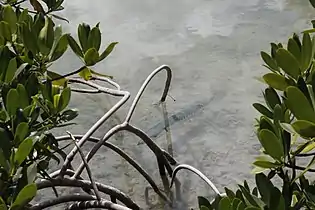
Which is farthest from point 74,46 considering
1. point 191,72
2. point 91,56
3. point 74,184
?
point 191,72

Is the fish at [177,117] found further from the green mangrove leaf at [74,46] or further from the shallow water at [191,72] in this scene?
the green mangrove leaf at [74,46]

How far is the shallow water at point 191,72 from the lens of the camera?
69.7 inches

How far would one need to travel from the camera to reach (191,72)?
2.20 meters

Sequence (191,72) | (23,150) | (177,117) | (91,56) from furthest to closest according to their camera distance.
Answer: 1. (191,72)
2. (177,117)
3. (91,56)
4. (23,150)

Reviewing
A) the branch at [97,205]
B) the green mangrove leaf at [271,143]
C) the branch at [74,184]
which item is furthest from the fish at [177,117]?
the green mangrove leaf at [271,143]

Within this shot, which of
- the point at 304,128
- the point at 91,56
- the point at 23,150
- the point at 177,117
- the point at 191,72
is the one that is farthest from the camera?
the point at 191,72

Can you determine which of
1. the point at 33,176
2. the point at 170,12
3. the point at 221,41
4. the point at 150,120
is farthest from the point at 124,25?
the point at 33,176

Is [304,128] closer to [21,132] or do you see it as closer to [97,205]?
[21,132]

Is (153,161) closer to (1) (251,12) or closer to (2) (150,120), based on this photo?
(2) (150,120)

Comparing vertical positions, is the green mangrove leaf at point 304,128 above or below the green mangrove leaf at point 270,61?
below

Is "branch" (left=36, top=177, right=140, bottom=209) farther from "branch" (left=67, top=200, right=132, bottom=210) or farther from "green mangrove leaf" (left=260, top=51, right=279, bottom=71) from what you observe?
"green mangrove leaf" (left=260, top=51, right=279, bottom=71)

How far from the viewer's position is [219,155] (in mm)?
1781

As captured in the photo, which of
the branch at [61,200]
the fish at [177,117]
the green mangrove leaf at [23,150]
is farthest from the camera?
the fish at [177,117]

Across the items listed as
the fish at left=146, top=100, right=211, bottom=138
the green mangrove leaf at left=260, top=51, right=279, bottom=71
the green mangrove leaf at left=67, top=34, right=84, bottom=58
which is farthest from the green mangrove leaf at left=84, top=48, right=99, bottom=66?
the fish at left=146, top=100, right=211, bottom=138
